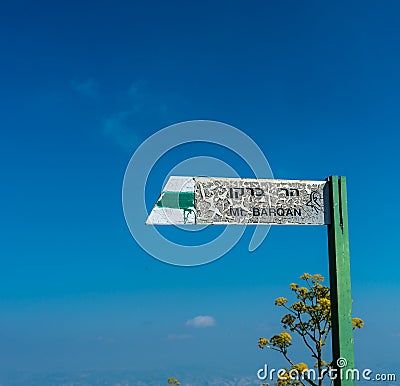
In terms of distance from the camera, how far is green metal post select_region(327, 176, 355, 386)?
329 cm

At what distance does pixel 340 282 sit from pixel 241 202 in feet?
2.64

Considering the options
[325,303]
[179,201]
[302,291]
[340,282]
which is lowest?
[340,282]

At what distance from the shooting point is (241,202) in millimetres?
3422

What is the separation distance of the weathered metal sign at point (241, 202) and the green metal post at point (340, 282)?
0.07 m

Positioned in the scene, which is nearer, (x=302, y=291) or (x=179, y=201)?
(x=179, y=201)

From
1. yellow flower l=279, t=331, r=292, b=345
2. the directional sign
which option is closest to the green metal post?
the directional sign

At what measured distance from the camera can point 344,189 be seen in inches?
139

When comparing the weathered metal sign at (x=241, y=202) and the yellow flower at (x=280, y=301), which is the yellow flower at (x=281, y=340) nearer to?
the yellow flower at (x=280, y=301)

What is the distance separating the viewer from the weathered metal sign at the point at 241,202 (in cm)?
332

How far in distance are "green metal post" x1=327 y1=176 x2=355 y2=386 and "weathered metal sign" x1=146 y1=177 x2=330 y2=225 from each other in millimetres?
67

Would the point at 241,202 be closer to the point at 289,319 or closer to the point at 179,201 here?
the point at 179,201

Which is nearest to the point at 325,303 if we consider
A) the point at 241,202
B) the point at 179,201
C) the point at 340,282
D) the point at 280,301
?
the point at 280,301

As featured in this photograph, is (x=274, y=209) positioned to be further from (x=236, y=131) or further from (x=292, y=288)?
(x=292, y=288)

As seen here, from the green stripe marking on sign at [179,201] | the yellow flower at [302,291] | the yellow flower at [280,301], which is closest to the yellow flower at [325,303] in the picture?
the yellow flower at [302,291]
